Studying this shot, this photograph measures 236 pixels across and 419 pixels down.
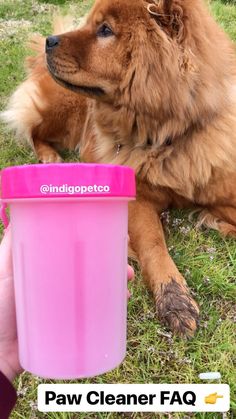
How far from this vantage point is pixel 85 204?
105cm

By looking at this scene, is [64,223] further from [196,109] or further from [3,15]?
[3,15]

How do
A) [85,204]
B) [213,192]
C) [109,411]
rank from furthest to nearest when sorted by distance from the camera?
[213,192] < [109,411] < [85,204]

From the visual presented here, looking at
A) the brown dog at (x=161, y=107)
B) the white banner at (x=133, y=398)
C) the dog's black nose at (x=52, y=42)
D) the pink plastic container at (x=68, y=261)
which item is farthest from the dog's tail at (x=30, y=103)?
the pink plastic container at (x=68, y=261)

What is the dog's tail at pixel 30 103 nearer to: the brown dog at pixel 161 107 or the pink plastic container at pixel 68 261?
the brown dog at pixel 161 107

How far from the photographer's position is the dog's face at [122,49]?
7.01 feet

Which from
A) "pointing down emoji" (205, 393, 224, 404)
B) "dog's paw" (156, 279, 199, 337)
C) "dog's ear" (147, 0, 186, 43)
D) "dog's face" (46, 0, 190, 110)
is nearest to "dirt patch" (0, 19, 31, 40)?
"dog's face" (46, 0, 190, 110)

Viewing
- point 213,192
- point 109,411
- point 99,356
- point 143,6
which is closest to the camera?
point 99,356

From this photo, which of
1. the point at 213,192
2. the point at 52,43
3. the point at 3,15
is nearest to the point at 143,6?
the point at 52,43

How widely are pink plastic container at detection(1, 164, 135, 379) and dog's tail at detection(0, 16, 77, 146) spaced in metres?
2.61

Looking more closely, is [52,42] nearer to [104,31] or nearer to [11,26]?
[104,31]

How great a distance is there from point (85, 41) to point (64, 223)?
143 cm

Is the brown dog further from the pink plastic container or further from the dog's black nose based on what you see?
the pink plastic container

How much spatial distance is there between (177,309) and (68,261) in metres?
1.02

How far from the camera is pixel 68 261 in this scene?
1073 mm
